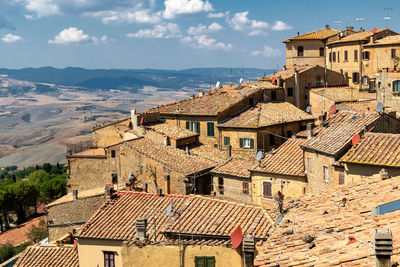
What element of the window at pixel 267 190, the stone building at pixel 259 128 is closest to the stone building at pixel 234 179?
the window at pixel 267 190

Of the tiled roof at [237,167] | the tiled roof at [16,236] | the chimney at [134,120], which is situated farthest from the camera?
the tiled roof at [16,236]

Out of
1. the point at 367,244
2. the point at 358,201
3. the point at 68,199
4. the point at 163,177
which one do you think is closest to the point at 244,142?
the point at 163,177

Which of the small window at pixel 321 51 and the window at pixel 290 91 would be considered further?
the small window at pixel 321 51

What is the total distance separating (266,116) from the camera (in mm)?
42469

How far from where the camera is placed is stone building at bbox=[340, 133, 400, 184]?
71.5ft

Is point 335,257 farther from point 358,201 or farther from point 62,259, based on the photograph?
point 62,259

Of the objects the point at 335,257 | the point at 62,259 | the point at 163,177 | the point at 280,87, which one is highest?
the point at 280,87

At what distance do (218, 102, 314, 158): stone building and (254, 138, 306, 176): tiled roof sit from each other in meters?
7.06

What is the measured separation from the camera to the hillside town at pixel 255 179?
1351cm

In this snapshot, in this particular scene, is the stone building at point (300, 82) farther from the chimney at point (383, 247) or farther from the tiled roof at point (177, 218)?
the chimney at point (383, 247)

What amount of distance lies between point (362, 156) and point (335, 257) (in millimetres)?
13189

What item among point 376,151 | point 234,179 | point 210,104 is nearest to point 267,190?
point 234,179

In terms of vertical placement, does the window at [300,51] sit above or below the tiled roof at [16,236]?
above

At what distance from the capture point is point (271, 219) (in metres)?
19.6
